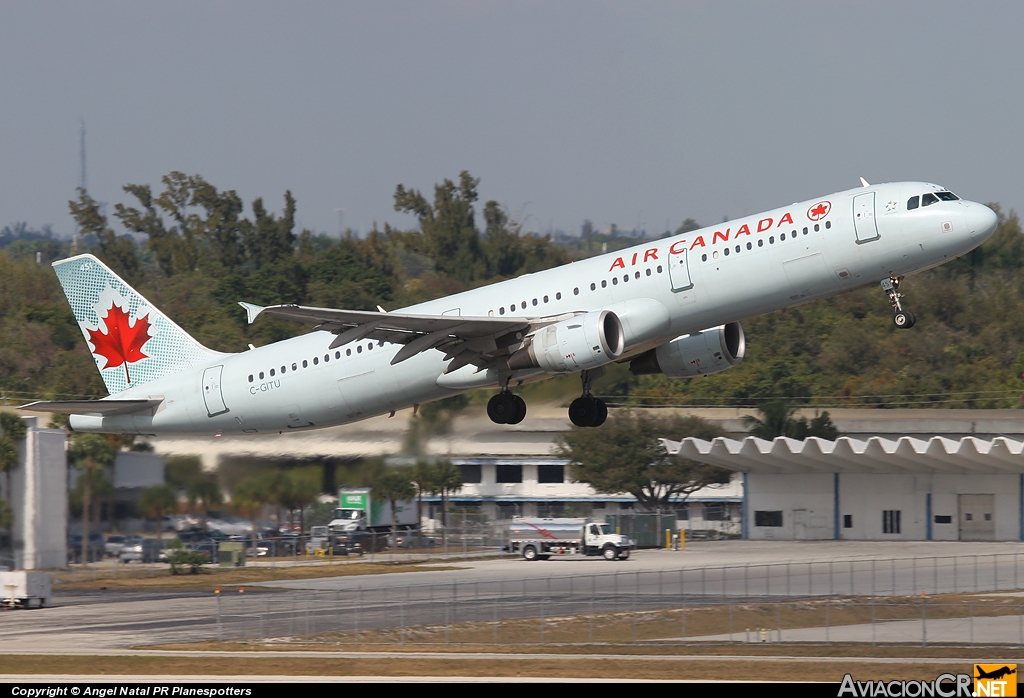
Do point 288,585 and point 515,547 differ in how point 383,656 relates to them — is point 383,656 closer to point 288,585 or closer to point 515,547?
point 288,585

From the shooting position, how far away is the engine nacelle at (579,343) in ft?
118

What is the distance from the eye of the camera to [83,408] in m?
41.4

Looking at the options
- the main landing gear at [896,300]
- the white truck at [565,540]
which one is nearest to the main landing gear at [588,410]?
the main landing gear at [896,300]

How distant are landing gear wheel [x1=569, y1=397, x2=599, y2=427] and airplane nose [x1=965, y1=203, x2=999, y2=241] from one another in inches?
481

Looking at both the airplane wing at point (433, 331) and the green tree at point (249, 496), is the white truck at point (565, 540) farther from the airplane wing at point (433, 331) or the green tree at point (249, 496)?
the airplane wing at point (433, 331)

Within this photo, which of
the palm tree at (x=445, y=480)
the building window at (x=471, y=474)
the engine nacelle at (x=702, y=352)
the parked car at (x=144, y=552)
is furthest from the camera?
the building window at (x=471, y=474)

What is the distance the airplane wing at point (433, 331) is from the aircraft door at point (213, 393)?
21.9ft

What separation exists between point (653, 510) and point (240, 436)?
163 ft

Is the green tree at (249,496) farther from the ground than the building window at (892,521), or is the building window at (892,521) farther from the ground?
the green tree at (249,496)

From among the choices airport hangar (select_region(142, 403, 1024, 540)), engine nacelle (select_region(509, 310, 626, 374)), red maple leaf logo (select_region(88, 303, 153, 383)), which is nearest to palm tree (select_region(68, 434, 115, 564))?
red maple leaf logo (select_region(88, 303, 153, 383))

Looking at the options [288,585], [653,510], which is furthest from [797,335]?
[288,585]

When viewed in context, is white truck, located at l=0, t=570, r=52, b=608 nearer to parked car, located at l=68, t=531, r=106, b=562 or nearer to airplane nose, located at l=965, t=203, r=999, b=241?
parked car, located at l=68, t=531, r=106, b=562

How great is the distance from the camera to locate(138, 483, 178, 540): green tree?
49.2 meters

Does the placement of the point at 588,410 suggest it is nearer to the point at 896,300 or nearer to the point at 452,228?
the point at 896,300
